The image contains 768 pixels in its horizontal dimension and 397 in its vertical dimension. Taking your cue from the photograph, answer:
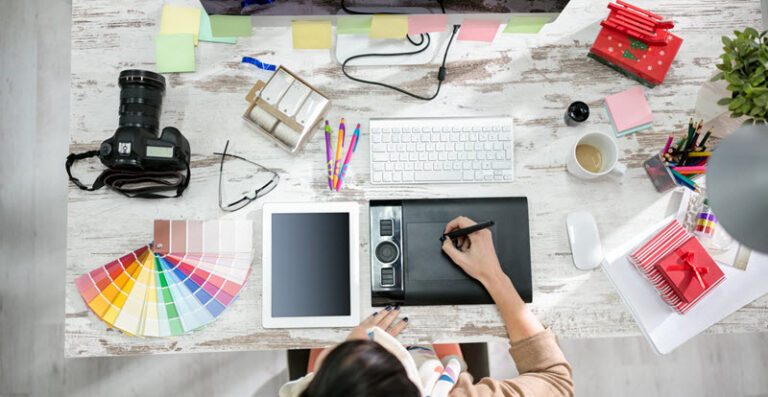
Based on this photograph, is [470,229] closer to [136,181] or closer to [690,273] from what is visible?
[690,273]

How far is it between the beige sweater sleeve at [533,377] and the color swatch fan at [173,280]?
0.57m

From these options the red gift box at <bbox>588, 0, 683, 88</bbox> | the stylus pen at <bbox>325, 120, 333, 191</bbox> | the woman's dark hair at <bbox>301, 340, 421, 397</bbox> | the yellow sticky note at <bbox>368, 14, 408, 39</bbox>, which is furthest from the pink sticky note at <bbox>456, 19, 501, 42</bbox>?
the woman's dark hair at <bbox>301, 340, 421, 397</bbox>

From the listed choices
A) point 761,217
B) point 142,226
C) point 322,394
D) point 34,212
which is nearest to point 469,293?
point 322,394

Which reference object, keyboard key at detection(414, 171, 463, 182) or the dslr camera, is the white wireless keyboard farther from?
the dslr camera

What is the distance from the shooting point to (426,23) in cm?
100

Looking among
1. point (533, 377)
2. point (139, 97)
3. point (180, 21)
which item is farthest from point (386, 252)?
point (180, 21)

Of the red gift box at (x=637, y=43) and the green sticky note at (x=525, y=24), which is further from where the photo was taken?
the red gift box at (x=637, y=43)

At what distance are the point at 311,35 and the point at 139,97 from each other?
1.33 feet

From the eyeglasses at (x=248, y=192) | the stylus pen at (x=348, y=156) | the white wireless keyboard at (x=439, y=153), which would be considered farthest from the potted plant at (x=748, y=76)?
the eyeglasses at (x=248, y=192)

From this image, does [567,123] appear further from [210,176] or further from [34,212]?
[34,212]

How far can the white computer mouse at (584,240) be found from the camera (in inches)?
43.4

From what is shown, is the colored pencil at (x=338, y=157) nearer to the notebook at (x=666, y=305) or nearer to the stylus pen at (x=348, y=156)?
the stylus pen at (x=348, y=156)

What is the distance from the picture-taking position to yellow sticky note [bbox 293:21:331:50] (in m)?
1.03

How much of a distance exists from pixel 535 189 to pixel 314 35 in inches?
24.9
